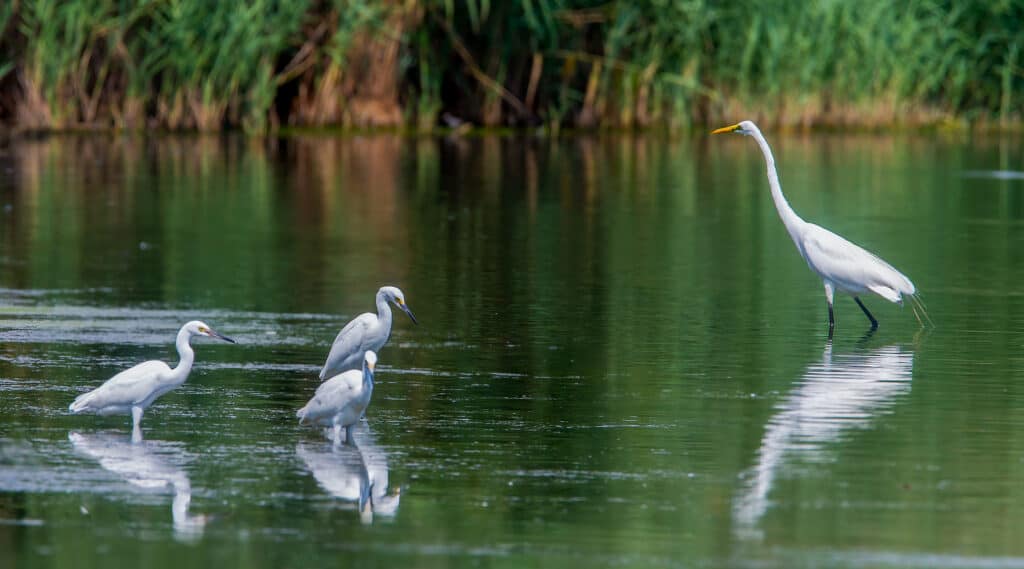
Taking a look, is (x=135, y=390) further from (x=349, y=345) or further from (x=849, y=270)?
(x=849, y=270)

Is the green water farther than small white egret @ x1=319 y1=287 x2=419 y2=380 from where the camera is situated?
No

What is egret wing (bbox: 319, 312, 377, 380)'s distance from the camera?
9758mm

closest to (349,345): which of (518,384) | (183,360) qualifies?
(518,384)

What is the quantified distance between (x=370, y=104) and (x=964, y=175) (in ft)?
33.2

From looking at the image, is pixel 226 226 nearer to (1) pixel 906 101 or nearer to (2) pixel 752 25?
(2) pixel 752 25

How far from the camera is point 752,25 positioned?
98.7ft

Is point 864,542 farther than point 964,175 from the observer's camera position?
No

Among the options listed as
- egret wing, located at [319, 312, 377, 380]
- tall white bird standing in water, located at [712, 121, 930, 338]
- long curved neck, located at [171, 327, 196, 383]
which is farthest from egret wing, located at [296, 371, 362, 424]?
tall white bird standing in water, located at [712, 121, 930, 338]

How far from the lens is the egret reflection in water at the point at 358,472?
23.9 ft

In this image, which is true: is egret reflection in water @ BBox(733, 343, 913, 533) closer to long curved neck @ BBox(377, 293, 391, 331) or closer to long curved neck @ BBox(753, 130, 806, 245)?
long curved neck @ BBox(753, 130, 806, 245)

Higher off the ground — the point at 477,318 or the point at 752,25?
the point at 752,25

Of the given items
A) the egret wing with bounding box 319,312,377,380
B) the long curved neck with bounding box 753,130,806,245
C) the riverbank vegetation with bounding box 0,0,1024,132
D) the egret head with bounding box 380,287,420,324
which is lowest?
the egret wing with bounding box 319,312,377,380

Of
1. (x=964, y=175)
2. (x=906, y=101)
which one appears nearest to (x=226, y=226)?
(x=964, y=175)

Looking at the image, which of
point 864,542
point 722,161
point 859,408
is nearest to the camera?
point 864,542
